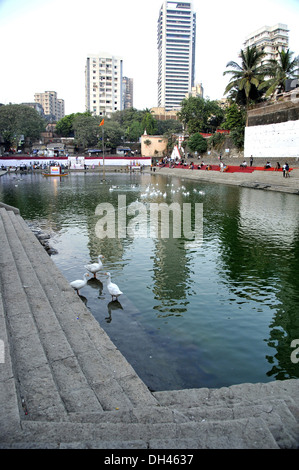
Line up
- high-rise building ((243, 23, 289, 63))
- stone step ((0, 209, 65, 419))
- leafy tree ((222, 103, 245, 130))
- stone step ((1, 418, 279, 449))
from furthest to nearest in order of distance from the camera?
1. high-rise building ((243, 23, 289, 63))
2. leafy tree ((222, 103, 245, 130))
3. stone step ((0, 209, 65, 419))
4. stone step ((1, 418, 279, 449))

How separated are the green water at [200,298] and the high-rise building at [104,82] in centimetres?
11694

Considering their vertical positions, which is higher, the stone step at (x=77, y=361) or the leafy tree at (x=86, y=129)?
the leafy tree at (x=86, y=129)

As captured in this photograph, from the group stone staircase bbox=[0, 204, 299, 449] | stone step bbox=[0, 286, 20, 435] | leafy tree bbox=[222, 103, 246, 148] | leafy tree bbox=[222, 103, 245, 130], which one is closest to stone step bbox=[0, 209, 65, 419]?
stone staircase bbox=[0, 204, 299, 449]

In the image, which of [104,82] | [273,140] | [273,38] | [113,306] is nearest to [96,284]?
[113,306]

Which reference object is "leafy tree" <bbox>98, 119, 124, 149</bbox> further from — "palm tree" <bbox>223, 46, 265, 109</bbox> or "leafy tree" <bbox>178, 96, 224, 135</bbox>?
"palm tree" <bbox>223, 46, 265, 109</bbox>

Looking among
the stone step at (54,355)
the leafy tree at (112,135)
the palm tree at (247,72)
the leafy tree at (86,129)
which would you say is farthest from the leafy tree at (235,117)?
the stone step at (54,355)

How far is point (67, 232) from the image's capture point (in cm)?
1333

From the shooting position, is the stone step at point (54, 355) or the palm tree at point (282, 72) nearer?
the stone step at point (54, 355)

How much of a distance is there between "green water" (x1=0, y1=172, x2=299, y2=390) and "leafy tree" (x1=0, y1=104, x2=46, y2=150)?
54.6m

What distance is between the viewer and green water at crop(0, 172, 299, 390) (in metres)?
5.27

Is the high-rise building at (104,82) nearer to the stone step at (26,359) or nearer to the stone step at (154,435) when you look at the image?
the stone step at (26,359)

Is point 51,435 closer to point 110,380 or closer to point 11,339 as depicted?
point 110,380

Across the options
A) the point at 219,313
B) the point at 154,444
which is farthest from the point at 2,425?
the point at 219,313

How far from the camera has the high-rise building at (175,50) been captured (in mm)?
150250
